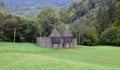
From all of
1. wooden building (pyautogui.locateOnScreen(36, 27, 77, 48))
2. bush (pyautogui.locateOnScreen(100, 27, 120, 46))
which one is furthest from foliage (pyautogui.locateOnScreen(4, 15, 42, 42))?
bush (pyautogui.locateOnScreen(100, 27, 120, 46))

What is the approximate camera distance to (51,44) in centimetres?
5803

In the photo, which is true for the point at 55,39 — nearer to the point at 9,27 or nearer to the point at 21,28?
the point at 21,28

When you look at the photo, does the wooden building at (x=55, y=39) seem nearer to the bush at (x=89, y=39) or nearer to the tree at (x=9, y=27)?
the tree at (x=9, y=27)

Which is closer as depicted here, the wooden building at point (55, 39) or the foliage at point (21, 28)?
the wooden building at point (55, 39)

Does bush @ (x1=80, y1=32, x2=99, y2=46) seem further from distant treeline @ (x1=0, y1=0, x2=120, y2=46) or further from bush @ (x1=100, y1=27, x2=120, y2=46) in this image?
bush @ (x1=100, y1=27, x2=120, y2=46)

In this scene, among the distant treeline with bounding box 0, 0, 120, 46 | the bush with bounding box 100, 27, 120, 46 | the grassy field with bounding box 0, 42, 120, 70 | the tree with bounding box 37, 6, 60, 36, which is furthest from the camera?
the bush with bounding box 100, 27, 120, 46

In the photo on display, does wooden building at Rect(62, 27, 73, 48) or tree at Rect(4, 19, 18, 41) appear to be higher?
tree at Rect(4, 19, 18, 41)

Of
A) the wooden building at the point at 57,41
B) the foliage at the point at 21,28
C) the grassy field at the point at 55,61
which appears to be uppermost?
the foliage at the point at 21,28

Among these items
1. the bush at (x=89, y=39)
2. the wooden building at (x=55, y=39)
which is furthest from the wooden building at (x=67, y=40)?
the bush at (x=89, y=39)

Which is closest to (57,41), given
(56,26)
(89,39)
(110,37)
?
(56,26)

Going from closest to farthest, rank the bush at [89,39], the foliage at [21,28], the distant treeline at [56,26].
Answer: the foliage at [21,28], the distant treeline at [56,26], the bush at [89,39]

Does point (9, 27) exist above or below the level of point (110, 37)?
above

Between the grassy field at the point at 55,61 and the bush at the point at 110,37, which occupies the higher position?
the bush at the point at 110,37

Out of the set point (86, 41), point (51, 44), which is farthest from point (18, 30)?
point (86, 41)
